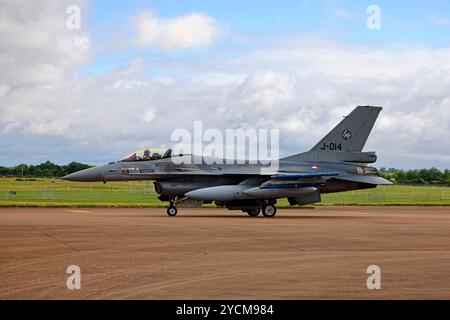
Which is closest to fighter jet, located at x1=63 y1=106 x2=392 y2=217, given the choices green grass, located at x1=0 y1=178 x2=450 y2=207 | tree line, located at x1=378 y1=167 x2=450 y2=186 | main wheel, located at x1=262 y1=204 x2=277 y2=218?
main wheel, located at x1=262 y1=204 x2=277 y2=218

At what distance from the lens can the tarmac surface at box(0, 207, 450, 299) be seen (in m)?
8.62

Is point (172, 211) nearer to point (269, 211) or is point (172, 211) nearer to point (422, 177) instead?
point (269, 211)

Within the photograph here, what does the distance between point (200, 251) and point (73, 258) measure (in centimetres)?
270

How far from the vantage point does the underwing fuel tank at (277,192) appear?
27453 millimetres

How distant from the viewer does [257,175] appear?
28.4 meters

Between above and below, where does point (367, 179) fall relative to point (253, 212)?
above

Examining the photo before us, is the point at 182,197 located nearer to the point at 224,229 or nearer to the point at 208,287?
the point at 224,229

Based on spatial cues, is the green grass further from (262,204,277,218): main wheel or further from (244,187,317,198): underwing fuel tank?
(262,204,277,218): main wheel

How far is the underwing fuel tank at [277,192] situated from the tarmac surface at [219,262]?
8238 mm

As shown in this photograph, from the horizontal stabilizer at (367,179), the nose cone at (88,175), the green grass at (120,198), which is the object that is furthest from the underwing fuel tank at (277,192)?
the nose cone at (88,175)

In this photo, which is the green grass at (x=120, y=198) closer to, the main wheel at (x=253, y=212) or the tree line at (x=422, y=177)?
the main wheel at (x=253, y=212)

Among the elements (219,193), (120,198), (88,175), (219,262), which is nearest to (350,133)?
(219,193)

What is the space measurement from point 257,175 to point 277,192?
1284 millimetres
